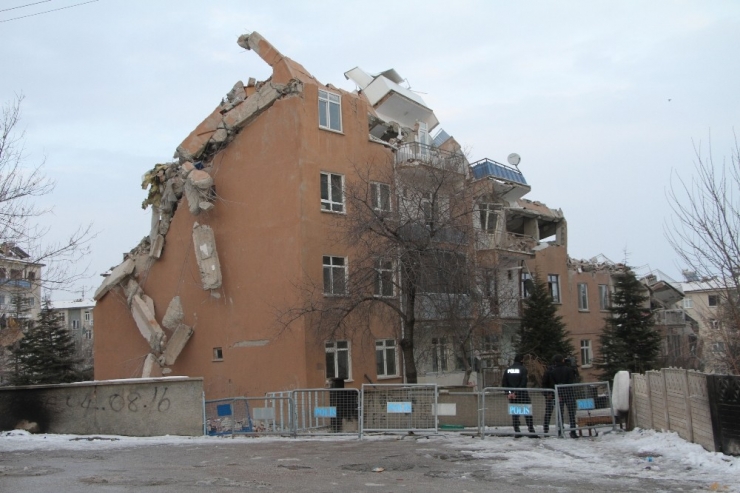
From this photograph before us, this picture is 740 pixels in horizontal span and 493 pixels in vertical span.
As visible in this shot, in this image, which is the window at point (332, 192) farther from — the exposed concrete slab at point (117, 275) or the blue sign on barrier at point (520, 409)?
the blue sign on barrier at point (520, 409)

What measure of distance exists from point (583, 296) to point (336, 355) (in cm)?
2158

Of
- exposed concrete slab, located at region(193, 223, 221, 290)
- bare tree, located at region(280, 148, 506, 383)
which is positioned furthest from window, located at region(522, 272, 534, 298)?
exposed concrete slab, located at region(193, 223, 221, 290)

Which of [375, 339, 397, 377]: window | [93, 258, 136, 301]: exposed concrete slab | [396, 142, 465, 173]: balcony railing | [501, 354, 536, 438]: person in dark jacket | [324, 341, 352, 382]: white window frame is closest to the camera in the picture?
[501, 354, 536, 438]: person in dark jacket

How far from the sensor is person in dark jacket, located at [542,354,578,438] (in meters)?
16.3

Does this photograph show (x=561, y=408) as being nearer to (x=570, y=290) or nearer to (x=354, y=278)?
(x=354, y=278)

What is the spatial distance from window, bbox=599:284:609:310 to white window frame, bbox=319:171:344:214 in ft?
74.8

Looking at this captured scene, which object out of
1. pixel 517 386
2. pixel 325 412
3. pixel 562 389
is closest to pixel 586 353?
pixel 517 386

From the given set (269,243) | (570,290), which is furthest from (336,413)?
(570,290)

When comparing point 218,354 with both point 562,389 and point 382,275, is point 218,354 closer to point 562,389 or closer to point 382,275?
point 382,275

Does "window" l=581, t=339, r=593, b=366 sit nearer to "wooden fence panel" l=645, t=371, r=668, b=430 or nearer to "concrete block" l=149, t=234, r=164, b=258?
"concrete block" l=149, t=234, r=164, b=258

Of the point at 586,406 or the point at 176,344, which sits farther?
the point at 176,344

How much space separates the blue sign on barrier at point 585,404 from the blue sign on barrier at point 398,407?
378 cm

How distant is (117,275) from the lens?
111 ft

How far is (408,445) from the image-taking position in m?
14.8
